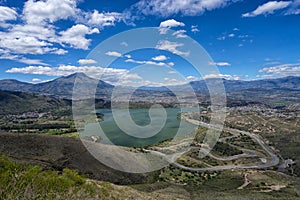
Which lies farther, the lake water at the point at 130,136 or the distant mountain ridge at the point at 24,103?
the distant mountain ridge at the point at 24,103

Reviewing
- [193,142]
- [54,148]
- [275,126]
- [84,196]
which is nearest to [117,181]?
[54,148]

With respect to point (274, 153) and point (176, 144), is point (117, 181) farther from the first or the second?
point (274, 153)

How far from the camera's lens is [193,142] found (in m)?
75.4

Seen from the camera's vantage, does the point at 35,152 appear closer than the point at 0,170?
No

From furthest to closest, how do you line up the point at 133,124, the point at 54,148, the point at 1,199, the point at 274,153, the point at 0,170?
the point at 133,124, the point at 274,153, the point at 54,148, the point at 0,170, the point at 1,199

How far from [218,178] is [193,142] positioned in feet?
97.5

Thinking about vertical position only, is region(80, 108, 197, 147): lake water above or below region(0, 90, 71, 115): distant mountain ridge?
below

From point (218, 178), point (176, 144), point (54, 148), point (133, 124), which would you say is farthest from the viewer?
point (133, 124)

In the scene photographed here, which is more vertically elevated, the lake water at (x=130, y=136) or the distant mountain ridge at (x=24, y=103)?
the distant mountain ridge at (x=24, y=103)

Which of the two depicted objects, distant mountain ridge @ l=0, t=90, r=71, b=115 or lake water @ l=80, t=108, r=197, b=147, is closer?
lake water @ l=80, t=108, r=197, b=147

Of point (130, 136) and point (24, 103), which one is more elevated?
point (24, 103)

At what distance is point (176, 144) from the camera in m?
72.0

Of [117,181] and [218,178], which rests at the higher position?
[117,181]

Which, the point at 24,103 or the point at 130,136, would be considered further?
the point at 24,103
